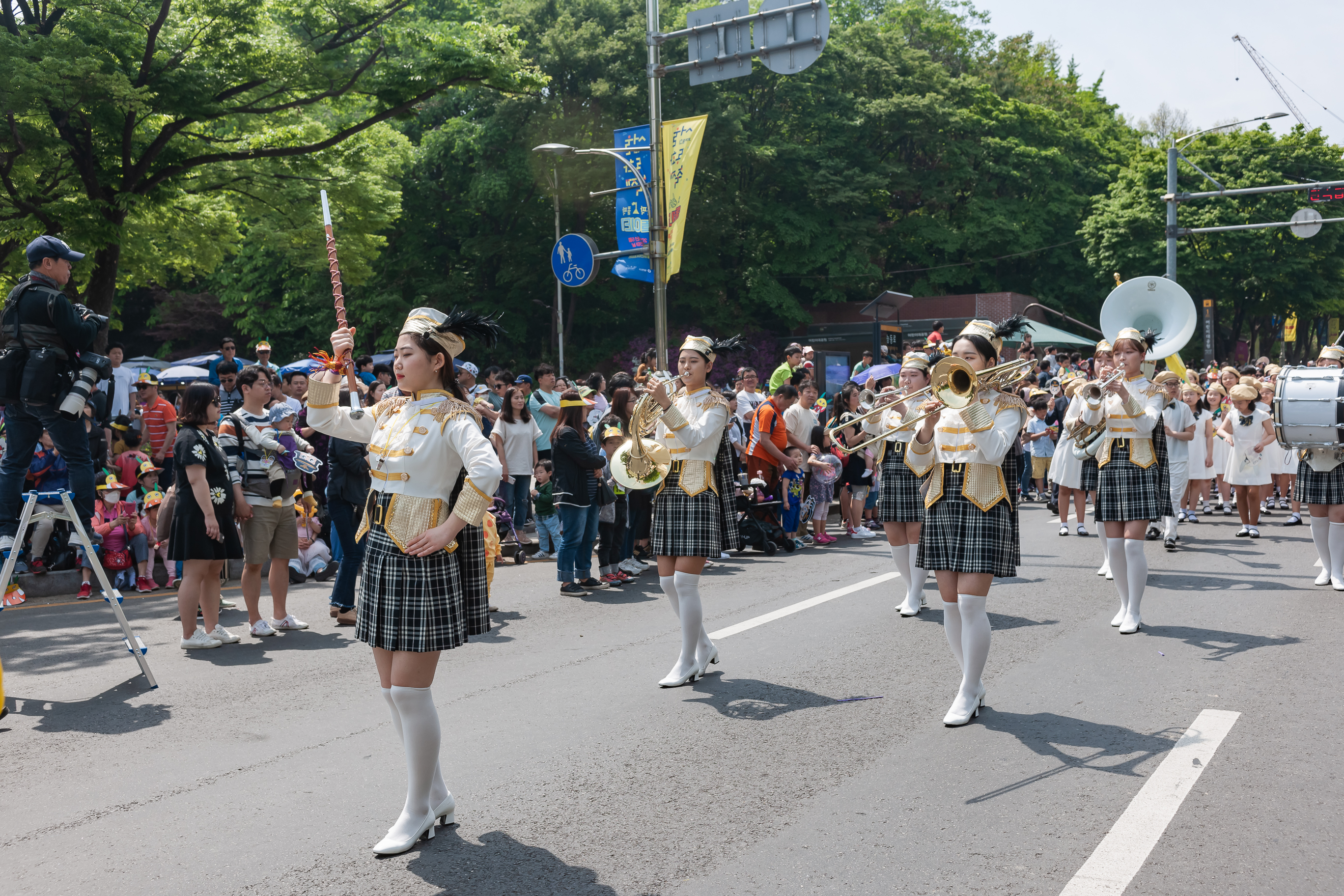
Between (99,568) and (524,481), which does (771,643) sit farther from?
(524,481)

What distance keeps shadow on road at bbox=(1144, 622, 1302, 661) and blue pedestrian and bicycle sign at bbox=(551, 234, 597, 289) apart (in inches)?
416

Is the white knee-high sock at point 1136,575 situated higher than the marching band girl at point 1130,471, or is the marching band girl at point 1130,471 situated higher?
the marching band girl at point 1130,471

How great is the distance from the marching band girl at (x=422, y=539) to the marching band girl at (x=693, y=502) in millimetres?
2263

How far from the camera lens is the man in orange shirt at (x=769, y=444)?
→ 40.5 ft

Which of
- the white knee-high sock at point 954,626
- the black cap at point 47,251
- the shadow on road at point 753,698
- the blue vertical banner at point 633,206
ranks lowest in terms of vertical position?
the shadow on road at point 753,698

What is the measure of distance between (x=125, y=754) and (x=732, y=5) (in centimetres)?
1291

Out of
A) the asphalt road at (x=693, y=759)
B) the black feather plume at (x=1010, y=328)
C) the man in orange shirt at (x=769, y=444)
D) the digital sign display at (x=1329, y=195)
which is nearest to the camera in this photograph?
the asphalt road at (x=693, y=759)

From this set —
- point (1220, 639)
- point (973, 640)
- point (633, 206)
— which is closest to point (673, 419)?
point (973, 640)

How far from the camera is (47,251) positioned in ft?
22.4

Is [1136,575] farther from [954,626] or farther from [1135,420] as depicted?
[954,626]

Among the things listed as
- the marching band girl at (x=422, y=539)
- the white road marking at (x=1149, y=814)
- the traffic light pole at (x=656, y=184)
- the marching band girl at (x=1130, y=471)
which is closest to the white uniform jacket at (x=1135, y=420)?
the marching band girl at (x=1130, y=471)

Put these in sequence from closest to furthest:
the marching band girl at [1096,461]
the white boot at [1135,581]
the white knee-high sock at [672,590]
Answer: the white knee-high sock at [672,590] < the white boot at [1135,581] < the marching band girl at [1096,461]

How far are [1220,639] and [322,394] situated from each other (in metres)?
6.45

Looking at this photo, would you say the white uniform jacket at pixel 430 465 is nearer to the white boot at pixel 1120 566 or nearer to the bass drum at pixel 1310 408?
the white boot at pixel 1120 566
